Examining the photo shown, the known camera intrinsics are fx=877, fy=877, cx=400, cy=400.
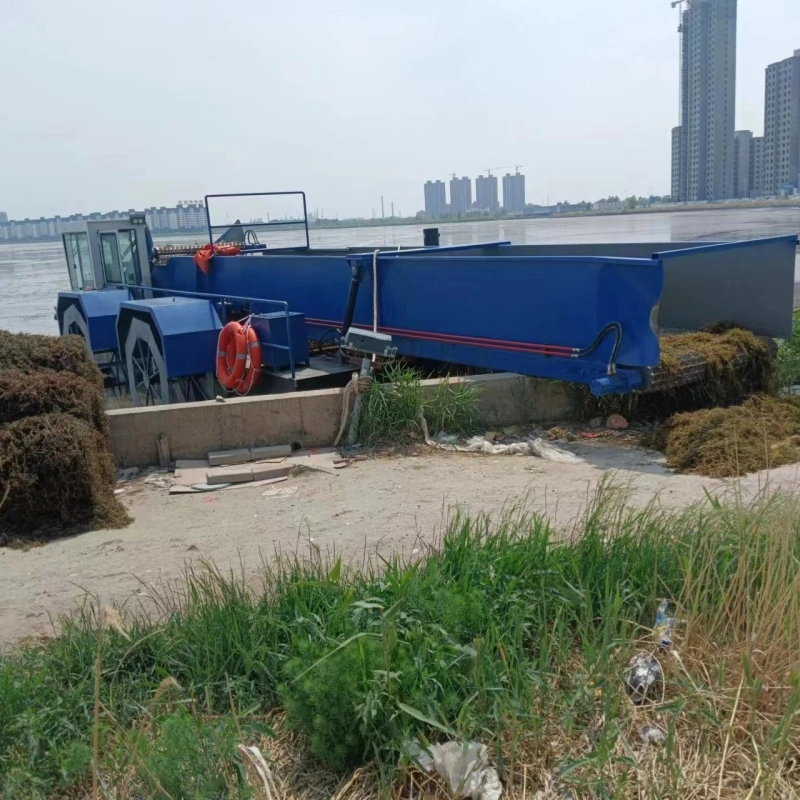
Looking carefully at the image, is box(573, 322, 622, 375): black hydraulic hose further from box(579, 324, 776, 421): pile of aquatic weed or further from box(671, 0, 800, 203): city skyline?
box(671, 0, 800, 203): city skyline

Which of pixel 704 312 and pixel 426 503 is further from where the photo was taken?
pixel 704 312

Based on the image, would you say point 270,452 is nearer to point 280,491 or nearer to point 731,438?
point 280,491

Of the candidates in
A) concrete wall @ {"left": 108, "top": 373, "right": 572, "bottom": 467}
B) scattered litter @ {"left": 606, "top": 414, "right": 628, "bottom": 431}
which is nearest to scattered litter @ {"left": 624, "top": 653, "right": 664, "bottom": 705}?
scattered litter @ {"left": 606, "top": 414, "right": 628, "bottom": 431}

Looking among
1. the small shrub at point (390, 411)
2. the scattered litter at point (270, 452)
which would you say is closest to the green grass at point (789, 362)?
the small shrub at point (390, 411)

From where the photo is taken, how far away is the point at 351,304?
960 centimetres

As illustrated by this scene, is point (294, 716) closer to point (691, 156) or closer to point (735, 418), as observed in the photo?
point (735, 418)

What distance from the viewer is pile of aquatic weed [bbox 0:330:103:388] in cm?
735

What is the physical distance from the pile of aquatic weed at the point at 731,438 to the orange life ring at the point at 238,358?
166 inches

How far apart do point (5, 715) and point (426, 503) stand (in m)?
3.39

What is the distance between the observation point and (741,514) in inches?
149

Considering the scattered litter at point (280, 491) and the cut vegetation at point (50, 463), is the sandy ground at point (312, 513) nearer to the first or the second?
the scattered litter at point (280, 491)

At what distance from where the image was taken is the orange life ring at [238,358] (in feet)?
30.8

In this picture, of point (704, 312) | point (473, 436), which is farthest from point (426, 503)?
point (704, 312)

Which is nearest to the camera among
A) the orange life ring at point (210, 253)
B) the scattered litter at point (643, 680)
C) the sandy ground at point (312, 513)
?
the scattered litter at point (643, 680)
